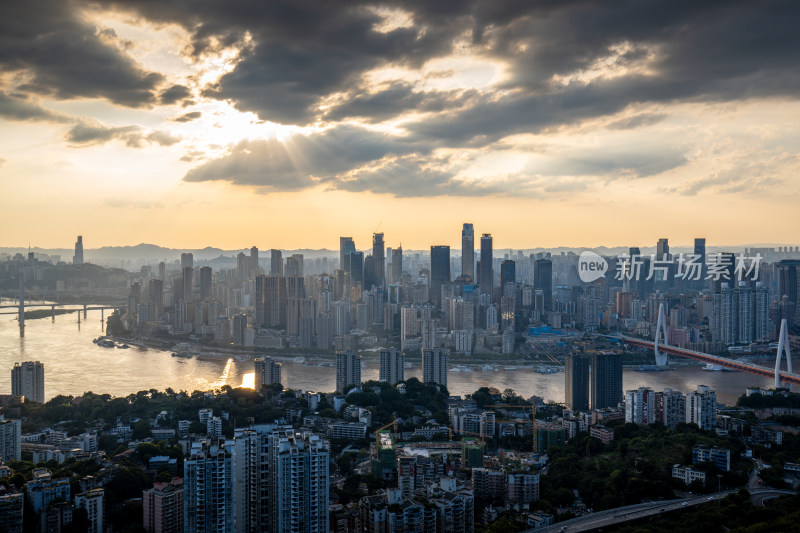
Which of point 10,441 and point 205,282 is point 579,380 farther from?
point 205,282

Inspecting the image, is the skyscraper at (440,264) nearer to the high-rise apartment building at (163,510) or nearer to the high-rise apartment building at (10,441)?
the high-rise apartment building at (10,441)

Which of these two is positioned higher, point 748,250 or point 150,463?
point 748,250

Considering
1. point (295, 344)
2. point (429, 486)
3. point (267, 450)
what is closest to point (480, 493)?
point (429, 486)

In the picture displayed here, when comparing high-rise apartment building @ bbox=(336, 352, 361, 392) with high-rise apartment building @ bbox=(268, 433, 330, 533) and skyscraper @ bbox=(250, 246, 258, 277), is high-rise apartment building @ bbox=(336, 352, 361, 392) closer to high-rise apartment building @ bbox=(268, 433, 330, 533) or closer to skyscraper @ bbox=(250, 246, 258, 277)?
high-rise apartment building @ bbox=(268, 433, 330, 533)

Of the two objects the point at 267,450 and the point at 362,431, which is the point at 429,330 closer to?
the point at 362,431

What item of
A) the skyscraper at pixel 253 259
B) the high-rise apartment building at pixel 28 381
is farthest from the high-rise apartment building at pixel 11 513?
the skyscraper at pixel 253 259

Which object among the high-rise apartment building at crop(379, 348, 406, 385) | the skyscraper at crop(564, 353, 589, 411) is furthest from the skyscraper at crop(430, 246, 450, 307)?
the skyscraper at crop(564, 353, 589, 411)
